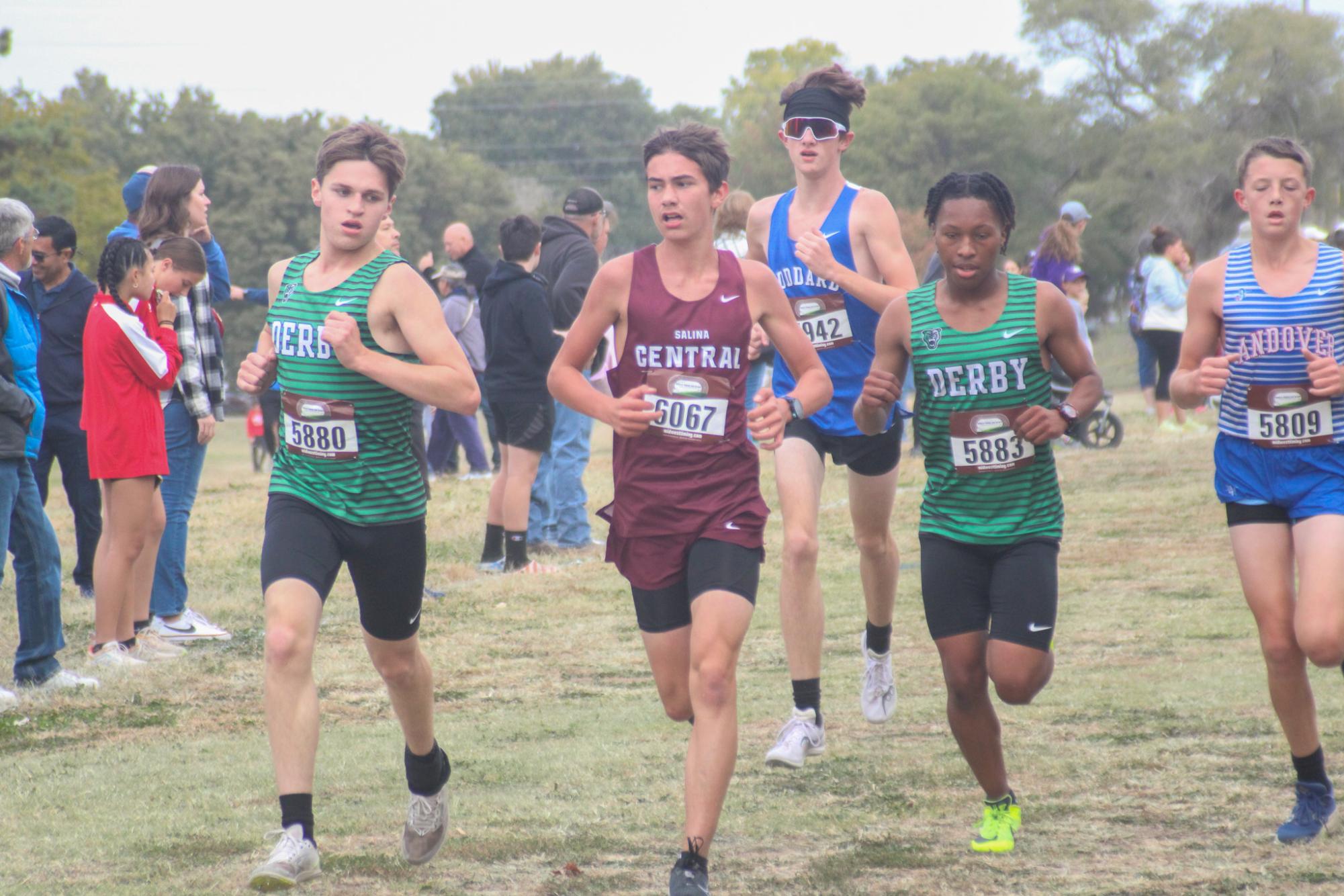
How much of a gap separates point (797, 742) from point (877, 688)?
77 centimetres

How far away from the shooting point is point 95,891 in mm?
4488

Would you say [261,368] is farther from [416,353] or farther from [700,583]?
[700,583]

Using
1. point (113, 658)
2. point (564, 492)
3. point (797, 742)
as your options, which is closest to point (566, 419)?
point (564, 492)

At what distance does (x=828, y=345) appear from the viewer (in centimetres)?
619

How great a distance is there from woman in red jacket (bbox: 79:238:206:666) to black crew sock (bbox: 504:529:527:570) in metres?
3.21

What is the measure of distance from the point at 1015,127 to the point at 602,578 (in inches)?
2331

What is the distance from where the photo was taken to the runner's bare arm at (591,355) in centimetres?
457

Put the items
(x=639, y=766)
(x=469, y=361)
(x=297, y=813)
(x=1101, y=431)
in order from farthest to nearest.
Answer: (x=1101, y=431) → (x=469, y=361) → (x=639, y=766) → (x=297, y=813)

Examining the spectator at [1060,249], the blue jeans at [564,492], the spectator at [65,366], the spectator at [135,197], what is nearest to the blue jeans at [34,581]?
the spectator at [135,197]

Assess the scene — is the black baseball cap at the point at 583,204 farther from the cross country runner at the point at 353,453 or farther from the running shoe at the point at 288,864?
the running shoe at the point at 288,864

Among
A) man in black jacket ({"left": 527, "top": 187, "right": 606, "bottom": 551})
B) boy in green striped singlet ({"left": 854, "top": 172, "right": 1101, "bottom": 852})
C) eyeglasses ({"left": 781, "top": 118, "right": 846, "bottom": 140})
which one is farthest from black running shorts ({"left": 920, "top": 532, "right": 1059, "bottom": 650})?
man in black jacket ({"left": 527, "top": 187, "right": 606, "bottom": 551})

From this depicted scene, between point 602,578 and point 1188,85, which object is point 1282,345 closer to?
point 602,578

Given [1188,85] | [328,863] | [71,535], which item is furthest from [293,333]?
[1188,85]

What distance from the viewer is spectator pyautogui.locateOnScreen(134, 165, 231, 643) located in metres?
8.11
